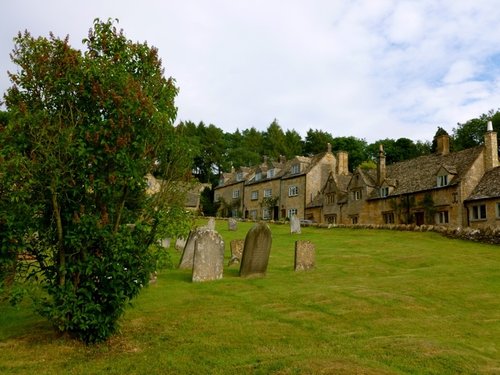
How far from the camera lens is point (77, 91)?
34.8 ft

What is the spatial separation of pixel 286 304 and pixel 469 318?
5.06 meters

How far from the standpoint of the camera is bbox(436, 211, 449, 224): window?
44812mm

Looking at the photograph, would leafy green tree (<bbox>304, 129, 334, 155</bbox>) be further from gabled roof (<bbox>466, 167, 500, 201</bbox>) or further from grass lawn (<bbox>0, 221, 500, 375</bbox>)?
grass lawn (<bbox>0, 221, 500, 375</bbox>)

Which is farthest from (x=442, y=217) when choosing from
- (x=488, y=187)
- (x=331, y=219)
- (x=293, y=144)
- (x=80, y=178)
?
(x=293, y=144)

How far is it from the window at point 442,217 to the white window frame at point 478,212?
2605 millimetres

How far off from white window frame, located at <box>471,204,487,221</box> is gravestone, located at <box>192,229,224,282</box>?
32.5 m

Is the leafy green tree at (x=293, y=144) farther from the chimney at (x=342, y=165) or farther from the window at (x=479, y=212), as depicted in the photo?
the window at (x=479, y=212)

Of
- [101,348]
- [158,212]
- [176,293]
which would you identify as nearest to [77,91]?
[158,212]

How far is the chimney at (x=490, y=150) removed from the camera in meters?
43.9

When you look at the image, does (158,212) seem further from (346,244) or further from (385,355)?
(346,244)

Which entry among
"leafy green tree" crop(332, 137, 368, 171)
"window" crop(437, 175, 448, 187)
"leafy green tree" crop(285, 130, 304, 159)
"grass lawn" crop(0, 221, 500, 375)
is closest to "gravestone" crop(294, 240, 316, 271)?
"grass lawn" crop(0, 221, 500, 375)

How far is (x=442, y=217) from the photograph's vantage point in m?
45.3

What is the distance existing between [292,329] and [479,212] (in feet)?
120

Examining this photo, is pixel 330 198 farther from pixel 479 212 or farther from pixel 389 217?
pixel 479 212
